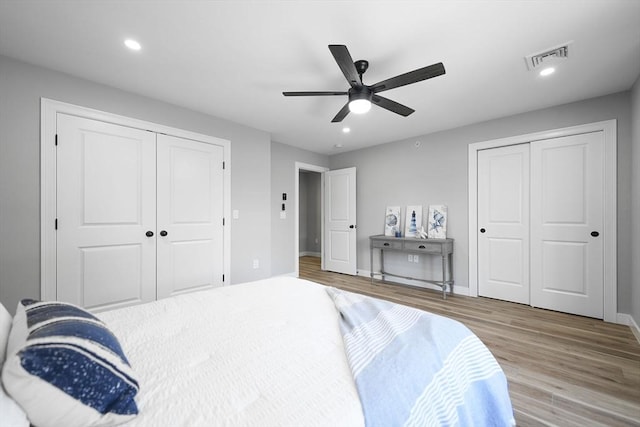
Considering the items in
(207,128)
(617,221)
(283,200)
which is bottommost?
(617,221)

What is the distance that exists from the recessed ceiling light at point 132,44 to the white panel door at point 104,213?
3.20 ft

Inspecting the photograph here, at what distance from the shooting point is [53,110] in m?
2.26

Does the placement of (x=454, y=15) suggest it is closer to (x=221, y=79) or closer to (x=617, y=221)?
(x=221, y=79)

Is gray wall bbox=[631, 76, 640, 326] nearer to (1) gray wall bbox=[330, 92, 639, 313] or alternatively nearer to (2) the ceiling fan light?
(1) gray wall bbox=[330, 92, 639, 313]

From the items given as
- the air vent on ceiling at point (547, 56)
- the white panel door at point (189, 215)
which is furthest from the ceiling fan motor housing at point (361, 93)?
the white panel door at point (189, 215)

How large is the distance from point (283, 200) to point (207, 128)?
1.81 meters

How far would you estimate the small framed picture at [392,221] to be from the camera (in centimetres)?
440

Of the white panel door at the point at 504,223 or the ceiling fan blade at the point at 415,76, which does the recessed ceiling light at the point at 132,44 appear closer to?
the ceiling fan blade at the point at 415,76

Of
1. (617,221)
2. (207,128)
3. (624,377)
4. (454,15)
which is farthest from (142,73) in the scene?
(617,221)

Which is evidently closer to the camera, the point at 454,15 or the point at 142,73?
the point at 454,15

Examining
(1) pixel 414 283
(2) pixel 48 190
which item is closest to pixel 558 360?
(1) pixel 414 283

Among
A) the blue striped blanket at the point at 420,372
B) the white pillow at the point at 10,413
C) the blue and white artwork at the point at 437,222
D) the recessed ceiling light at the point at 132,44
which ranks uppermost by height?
the recessed ceiling light at the point at 132,44

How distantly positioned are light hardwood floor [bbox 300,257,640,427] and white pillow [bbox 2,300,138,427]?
199 cm

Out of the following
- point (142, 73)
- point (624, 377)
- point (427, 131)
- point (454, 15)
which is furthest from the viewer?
point (427, 131)
